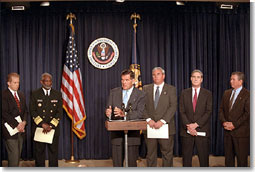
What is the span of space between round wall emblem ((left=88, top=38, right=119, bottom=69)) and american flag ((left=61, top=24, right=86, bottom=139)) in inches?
14.4

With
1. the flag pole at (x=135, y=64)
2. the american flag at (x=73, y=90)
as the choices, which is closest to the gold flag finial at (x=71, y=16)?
the american flag at (x=73, y=90)

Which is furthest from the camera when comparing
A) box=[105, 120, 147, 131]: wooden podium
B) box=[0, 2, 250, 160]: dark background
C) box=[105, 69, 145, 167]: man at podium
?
box=[0, 2, 250, 160]: dark background

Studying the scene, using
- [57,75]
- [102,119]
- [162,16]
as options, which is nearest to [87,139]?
[102,119]

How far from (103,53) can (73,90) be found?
90 centimetres

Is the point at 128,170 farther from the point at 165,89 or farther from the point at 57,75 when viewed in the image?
the point at 57,75

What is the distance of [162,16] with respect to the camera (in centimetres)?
611

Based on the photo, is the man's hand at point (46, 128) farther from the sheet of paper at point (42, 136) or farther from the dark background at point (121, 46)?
the dark background at point (121, 46)

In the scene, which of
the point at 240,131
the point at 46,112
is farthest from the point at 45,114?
the point at 240,131

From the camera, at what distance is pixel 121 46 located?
6.08 m

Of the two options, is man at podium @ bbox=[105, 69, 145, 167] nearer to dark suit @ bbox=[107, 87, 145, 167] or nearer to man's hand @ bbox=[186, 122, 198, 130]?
dark suit @ bbox=[107, 87, 145, 167]

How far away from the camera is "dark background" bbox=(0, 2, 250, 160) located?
5930mm

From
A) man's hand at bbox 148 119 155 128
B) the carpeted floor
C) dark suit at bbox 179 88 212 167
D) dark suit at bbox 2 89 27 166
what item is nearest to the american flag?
the carpeted floor

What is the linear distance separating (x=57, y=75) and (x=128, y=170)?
3219 millimetres

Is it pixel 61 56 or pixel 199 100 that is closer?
pixel 199 100
